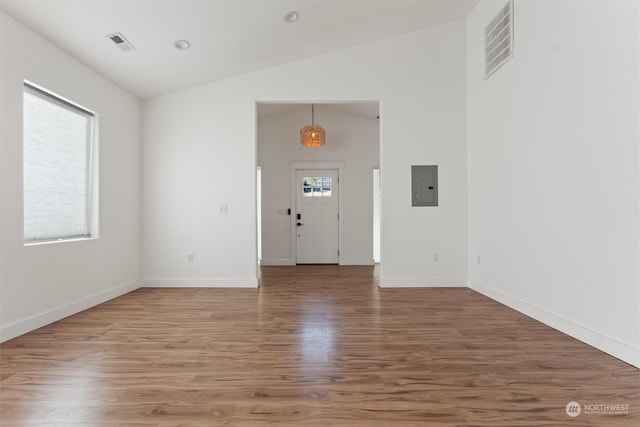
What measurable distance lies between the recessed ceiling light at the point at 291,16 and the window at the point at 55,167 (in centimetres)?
252

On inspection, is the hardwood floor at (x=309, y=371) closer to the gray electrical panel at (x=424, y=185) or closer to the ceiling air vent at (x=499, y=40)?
the gray electrical panel at (x=424, y=185)

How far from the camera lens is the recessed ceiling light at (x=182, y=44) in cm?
337

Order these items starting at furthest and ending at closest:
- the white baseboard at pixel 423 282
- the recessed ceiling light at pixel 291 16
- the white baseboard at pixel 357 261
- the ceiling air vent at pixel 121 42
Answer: the white baseboard at pixel 357 261, the white baseboard at pixel 423 282, the recessed ceiling light at pixel 291 16, the ceiling air vent at pixel 121 42

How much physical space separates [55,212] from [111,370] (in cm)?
203

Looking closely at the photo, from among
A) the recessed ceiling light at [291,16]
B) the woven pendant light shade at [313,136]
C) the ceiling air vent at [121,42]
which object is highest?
the recessed ceiling light at [291,16]

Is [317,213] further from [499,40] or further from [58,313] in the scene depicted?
[58,313]

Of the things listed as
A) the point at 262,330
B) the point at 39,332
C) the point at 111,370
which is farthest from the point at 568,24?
the point at 39,332

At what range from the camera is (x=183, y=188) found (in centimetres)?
443

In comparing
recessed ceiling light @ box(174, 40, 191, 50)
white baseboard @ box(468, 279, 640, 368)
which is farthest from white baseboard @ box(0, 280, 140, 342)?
white baseboard @ box(468, 279, 640, 368)

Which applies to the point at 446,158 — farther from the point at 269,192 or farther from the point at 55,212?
the point at 55,212

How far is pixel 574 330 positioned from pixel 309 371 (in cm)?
221

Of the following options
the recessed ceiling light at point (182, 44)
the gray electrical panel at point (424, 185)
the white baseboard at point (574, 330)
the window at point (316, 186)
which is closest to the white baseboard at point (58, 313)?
the recessed ceiling light at point (182, 44)

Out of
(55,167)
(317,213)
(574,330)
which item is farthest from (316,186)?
(574,330)

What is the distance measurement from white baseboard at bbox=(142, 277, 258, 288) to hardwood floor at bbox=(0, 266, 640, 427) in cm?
113
